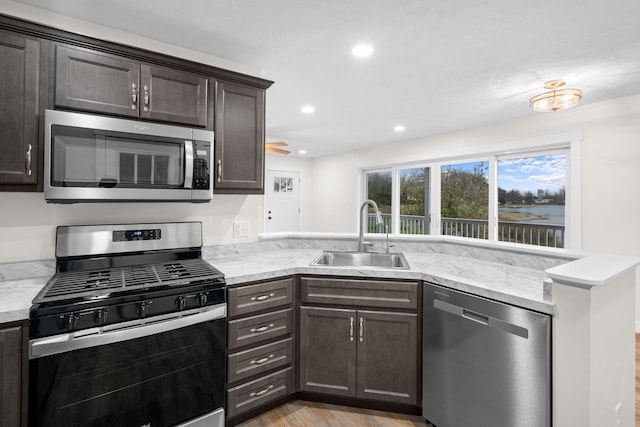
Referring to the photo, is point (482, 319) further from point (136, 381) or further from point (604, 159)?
point (604, 159)

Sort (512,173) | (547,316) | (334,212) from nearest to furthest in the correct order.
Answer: (547,316) < (512,173) < (334,212)

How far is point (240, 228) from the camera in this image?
256 centimetres

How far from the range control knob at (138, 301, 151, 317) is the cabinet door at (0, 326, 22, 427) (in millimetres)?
422

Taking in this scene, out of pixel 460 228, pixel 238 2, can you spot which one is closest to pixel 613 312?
pixel 238 2

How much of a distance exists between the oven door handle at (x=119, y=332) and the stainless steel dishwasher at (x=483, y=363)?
124 cm

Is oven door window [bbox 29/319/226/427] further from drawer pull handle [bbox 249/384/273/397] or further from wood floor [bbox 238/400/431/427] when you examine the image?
Result: wood floor [bbox 238/400/431/427]

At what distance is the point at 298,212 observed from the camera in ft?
25.9

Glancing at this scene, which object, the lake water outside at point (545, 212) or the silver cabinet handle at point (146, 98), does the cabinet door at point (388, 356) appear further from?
the lake water outside at point (545, 212)

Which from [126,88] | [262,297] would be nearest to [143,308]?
[262,297]

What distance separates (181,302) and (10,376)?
66 cm

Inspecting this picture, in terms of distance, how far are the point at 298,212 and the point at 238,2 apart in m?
6.26

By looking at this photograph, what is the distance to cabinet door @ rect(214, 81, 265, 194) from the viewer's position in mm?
2180

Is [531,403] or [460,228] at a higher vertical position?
[460,228]

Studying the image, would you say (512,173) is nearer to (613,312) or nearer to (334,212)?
(613,312)
